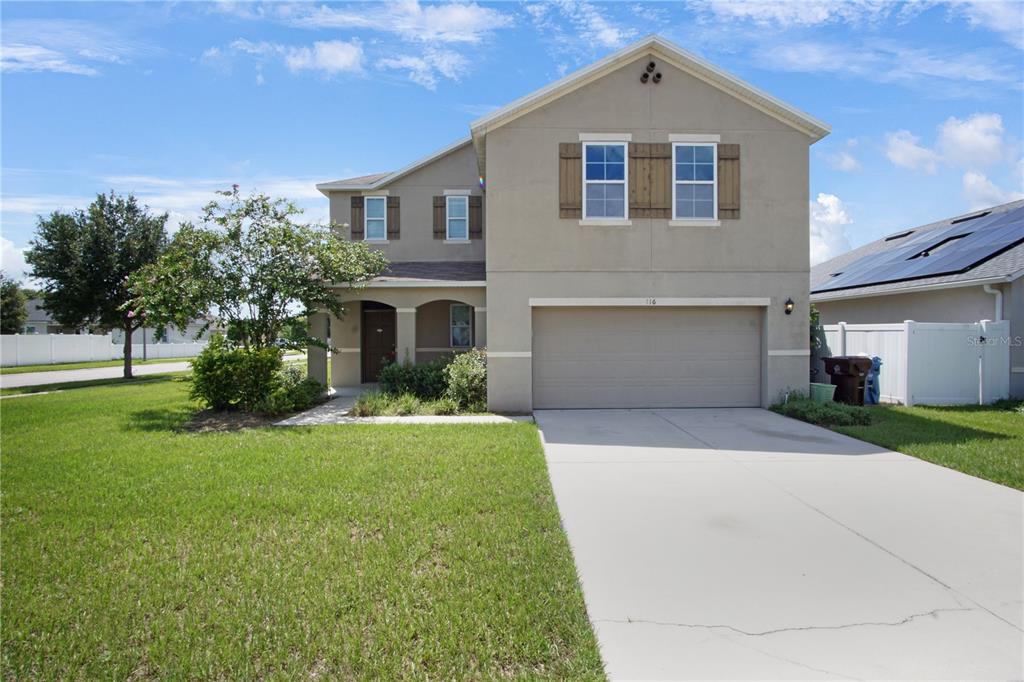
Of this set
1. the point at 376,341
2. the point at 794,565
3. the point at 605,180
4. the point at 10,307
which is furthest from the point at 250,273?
the point at 10,307

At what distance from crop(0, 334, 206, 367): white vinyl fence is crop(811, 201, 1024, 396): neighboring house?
102ft

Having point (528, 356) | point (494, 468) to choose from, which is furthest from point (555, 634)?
point (528, 356)

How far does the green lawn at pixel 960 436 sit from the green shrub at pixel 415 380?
27.2ft

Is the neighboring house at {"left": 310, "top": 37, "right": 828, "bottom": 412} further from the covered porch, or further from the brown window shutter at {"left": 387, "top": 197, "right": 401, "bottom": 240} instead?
the brown window shutter at {"left": 387, "top": 197, "right": 401, "bottom": 240}

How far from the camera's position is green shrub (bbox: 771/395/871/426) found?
34.4 feet

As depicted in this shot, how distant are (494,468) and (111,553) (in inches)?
158

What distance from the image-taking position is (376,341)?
58.6ft

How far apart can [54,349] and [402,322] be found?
30.3m

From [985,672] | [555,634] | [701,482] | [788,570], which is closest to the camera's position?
[985,672]

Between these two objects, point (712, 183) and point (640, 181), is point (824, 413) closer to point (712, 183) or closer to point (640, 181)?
point (712, 183)

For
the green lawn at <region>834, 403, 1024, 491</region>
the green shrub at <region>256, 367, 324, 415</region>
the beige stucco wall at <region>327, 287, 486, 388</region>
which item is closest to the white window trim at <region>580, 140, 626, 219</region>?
the beige stucco wall at <region>327, 287, 486, 388</region>

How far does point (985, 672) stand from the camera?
3158mm

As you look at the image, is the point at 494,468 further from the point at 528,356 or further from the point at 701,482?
the point at 528,356

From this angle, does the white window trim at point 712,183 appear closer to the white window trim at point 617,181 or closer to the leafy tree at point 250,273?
the white window trim at point 617,181
